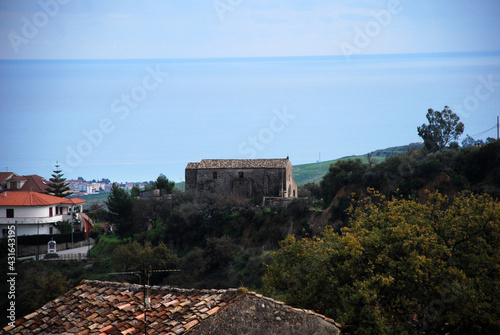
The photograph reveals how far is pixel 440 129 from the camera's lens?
51.5 meters

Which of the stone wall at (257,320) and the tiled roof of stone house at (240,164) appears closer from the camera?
the stone wall at (257,320)

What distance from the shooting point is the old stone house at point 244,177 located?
2197 inches

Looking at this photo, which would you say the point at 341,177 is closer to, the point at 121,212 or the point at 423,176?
the point at 423,176

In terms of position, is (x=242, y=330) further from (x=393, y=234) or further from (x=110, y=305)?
(x=393, y=234)

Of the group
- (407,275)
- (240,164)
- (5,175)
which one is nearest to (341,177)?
(240,164)

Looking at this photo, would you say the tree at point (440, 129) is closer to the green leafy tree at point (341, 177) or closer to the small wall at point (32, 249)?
the green leafy tree at point (341, 177)

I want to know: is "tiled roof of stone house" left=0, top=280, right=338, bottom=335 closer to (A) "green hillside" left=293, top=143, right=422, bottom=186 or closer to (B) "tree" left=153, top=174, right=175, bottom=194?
(B) "tree" left=153, top=174, right=175, bottom=194

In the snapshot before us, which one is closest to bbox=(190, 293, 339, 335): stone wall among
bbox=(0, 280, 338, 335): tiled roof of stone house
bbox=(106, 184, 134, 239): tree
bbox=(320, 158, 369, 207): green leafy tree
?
bbox=(0, 280, 338, 335): tiled roof of stone house

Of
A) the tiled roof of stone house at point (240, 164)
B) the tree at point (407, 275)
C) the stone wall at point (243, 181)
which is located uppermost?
the tiled roof of stone house at point (240, 164)

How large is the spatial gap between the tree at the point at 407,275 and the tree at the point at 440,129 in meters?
32.7

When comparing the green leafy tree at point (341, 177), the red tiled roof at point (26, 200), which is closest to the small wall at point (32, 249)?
the red tiled roof at point (26, 200)

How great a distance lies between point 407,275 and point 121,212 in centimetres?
4491

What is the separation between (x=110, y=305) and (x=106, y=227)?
179ft

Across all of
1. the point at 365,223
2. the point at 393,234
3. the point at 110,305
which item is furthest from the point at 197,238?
the point at 110,305
